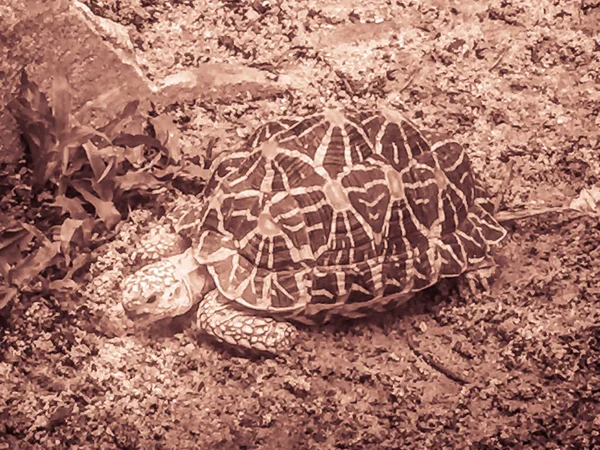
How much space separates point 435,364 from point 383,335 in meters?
0.20

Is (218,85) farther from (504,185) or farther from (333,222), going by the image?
(504,185)

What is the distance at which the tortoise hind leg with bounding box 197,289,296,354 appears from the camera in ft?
8.11

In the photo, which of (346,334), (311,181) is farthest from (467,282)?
(311,181)

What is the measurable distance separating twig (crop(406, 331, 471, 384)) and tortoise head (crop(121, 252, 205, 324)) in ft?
2.39

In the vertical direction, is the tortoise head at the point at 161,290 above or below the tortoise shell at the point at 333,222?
below

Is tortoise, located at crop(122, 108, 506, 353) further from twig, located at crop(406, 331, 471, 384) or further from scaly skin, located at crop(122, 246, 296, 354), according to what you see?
twig, located at crop(406, 331, 471, 384)

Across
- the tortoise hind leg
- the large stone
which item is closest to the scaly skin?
the tortoise hind leg

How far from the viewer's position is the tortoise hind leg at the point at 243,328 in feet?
8.11

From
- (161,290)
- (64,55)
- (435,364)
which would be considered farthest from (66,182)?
(435,364)

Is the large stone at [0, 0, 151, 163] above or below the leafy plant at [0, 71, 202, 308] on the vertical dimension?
above

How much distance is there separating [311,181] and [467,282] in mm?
700

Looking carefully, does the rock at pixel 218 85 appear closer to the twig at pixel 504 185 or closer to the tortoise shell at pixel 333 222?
the tortoise shell at pixel 333 222

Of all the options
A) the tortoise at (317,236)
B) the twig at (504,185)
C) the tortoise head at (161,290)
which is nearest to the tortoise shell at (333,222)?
the tortoise at (317,236)

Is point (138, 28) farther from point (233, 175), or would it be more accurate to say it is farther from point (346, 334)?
point (346, 334)
